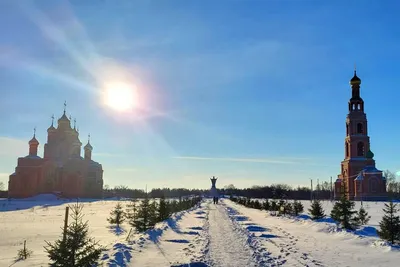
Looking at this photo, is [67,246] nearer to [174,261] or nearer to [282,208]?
[174,261]

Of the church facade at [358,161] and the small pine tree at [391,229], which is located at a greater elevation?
the church facade at [358,161]

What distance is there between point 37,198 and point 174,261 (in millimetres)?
62807

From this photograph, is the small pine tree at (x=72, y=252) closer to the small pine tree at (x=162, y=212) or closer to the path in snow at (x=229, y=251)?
the path in snow at (x=229, y=251)

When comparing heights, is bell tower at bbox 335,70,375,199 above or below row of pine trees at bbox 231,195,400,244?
above

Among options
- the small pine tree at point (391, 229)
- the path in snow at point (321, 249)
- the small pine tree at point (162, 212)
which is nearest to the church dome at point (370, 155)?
the small pine tree at point (162, 212)

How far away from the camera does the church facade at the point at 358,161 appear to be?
61375 mm

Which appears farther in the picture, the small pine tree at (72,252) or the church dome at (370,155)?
the church dome at (370,155)

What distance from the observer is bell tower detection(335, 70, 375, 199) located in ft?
215

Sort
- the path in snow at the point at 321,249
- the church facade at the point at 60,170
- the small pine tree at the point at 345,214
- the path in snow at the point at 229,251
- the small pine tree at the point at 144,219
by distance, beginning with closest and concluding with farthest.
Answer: the path in snow at the point at 229,251
the path in snow at the point at 321,249
the small pine tree at the point at 345,214
the small pine tree at the point at 144,219
the church facade at the point at 60,170

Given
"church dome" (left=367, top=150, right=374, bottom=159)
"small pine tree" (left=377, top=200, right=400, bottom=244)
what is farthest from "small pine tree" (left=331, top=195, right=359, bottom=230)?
"church dome" (left=367, top=150, right=374, bottom=159)

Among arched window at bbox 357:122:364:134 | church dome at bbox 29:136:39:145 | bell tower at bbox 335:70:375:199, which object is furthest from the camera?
church dome at bbox 29:136:39:145

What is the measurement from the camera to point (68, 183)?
72.7 m

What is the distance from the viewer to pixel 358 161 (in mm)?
65812

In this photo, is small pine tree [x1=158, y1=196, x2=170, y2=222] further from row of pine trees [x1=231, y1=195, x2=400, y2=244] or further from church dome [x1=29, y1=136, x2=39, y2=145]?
church dome [x1=29, y1=136, x2=39, y2=145]
